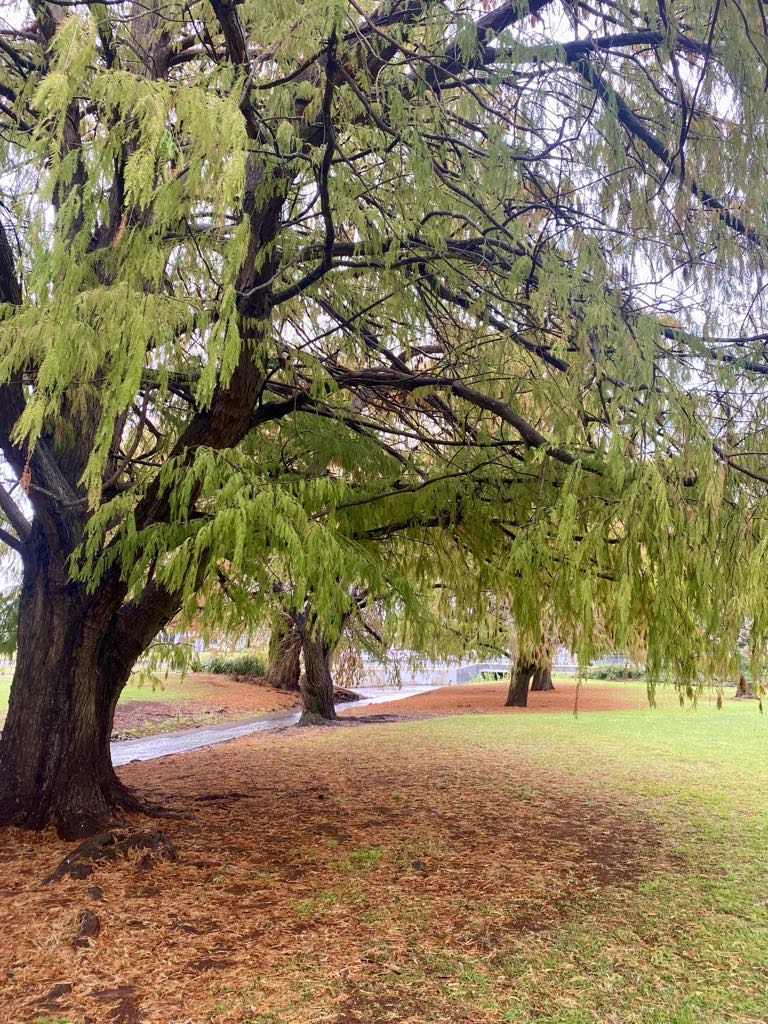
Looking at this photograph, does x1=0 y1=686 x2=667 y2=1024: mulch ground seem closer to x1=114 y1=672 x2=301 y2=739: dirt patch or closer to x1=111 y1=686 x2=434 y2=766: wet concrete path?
x1=111 y1=686 x2=434 y2=766: wet concrete path

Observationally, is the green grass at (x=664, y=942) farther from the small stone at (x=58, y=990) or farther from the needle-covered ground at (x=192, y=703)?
the needle-covered ground at (x=192, y=703)

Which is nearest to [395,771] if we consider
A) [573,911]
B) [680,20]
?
[573,911]

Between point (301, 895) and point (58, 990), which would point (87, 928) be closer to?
point (58, 990)

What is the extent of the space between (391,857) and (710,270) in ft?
12.9

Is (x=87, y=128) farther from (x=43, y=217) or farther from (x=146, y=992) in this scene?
(x=146, y=992)

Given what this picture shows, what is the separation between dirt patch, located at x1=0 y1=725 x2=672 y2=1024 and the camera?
3.01 meters

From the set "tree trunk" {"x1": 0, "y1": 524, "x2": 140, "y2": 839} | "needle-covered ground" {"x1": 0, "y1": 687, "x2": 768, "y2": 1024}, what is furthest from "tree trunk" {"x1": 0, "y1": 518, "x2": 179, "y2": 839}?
"needle-covered ground" {"x1": 0, "y1": 687, "x2": 768, "y2": 1024}

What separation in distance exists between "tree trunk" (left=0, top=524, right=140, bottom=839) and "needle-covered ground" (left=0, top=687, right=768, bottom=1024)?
0.81 ft

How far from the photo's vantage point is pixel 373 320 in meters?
5.51

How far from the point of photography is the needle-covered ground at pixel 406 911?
298 centimetres

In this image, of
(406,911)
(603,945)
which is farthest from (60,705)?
(603,945)

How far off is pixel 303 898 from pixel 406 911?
546 millimetres

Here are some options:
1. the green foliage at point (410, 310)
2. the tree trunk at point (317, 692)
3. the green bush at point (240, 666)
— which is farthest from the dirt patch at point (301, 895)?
the green bush at point (240, 666)

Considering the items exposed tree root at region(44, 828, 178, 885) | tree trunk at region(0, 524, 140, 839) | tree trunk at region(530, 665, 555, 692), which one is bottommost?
tree trunk at region(530, 665, 555, 692)
